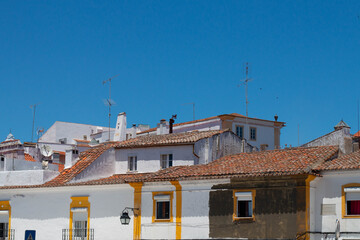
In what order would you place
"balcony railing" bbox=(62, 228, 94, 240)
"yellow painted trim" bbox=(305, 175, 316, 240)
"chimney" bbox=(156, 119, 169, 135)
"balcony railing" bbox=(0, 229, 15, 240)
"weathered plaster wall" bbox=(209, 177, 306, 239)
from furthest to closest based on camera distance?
"chimney" bbox=(156, 119, 169, 135) < "balcony railing" bbox=(0, 229, 15, 240) < "balcony railing" bbox=(62, 228, 94, 240) < "weathered plaster wall" bbox=(209, 177, 306, 239) < "yellow painted trim" bbox=(305, 175, 316, 240)

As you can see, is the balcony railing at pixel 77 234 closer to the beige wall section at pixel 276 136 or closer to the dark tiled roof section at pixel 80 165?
the dark tiled roof section at pixel 80 165

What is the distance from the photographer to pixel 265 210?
31703 millimetres

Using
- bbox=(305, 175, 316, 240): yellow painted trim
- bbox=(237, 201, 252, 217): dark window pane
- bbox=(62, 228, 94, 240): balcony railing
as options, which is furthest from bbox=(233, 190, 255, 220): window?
bbox=(62, 228, 94, 240): balcony railing

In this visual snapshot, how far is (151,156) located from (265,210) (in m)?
11.7

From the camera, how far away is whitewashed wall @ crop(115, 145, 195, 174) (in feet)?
134

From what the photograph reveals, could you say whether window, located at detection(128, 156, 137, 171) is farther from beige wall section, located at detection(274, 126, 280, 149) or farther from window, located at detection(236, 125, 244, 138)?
beige wall section, located at detection(274, 126, 280, 149)

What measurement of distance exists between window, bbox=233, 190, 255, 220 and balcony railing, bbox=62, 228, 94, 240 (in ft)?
28.6

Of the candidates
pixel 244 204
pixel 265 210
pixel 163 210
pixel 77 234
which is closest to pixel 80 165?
pixel 77 234

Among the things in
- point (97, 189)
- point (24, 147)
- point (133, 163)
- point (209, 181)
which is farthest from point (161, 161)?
point (24, 147)

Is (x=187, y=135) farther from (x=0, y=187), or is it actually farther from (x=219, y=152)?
(x=0, y=187)

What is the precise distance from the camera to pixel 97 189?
122 feet

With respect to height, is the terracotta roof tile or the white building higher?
the white building

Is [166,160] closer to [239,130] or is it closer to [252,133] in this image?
[239,130]

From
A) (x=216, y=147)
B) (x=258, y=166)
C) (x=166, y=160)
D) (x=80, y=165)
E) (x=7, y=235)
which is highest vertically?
(x=216, y=147)
